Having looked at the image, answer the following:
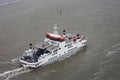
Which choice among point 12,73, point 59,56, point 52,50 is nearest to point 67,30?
point 59,56

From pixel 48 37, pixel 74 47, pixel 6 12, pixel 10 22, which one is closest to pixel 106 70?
pixel 74 47

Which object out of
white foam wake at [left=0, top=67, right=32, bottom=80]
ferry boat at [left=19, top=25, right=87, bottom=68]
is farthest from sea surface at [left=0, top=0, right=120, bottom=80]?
ferry boat at [left=19, top=25, right=87, bottom=68]

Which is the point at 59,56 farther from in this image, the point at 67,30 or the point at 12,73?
the point at 67,30

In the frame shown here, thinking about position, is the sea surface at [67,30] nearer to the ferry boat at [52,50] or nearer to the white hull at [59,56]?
the white hull at [59,56]

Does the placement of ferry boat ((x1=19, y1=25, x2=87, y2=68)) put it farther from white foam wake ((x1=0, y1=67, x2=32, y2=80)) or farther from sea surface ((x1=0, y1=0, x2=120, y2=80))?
sea surface ((x1=0, y1=0, x2=120, y2=80))

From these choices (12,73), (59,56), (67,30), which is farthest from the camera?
(67,30)

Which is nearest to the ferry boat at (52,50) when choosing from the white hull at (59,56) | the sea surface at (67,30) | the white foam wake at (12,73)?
the white hull at (59,56)
